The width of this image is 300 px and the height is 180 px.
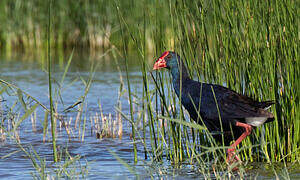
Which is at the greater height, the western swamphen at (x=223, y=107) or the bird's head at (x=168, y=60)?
the bird's head at (x=168, y=60)

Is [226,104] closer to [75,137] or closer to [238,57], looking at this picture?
[238,57]

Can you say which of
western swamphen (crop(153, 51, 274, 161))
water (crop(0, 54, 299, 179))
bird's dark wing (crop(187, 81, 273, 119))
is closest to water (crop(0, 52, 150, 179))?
water (crop(0, 54, 299, 179))

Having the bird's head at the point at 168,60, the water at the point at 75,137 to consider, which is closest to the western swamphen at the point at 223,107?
the bird's head at the point at 168,60

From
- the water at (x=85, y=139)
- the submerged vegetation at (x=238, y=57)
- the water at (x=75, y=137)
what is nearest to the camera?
the submerged vegetation at (x=238, y=57)

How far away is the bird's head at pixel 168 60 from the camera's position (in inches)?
205

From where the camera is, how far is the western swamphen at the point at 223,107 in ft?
15.9

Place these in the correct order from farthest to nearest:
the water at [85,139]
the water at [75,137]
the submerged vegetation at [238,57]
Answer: the water at [75,137] < the water at [85,139] < the submerged vegetation at [238,57]

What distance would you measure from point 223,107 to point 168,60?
697mm

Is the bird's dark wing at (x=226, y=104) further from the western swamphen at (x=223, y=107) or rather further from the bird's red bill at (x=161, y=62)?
the bird's red bill at (x=161, y=62)

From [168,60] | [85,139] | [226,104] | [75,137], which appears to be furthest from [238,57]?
[75,137]

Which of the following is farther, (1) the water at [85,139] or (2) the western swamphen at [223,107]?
(1) the water at [85,139]

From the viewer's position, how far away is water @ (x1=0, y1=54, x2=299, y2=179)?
5172 millimetres

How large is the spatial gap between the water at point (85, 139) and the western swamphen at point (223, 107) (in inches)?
17.7

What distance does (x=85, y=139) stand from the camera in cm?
695
